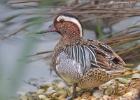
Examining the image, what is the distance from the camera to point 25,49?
421 millimetres

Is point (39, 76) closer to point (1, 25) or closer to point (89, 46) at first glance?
point (89, 46)

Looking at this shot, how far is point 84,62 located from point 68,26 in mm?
364

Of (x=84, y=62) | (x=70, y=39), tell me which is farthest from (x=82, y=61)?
(x=70, y=39)

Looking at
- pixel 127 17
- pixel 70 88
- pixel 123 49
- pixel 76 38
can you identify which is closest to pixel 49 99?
pixel 70 88

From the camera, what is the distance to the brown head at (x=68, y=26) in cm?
295

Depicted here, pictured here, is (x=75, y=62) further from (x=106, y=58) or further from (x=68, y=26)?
(x=68, y=26)

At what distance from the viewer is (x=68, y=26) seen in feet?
9.92

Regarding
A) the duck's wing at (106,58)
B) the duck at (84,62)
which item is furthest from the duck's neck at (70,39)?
the duck's wing at (106,58)

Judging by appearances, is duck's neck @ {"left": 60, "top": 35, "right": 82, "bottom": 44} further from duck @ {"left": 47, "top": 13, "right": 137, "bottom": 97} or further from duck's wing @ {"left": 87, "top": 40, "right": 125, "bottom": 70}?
duck's wing @ {"left": 87, "top": 40, "right": 125, "bottom": 70}

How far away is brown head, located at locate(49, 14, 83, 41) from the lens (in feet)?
9.67

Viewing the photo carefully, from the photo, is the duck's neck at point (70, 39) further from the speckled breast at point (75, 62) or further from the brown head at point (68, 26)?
the speckled breast at point (75, 62)

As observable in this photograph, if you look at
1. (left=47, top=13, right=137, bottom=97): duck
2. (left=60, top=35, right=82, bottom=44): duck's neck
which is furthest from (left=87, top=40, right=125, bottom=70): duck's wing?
(left=60, top=35, right=82, bottom=44): duck's neck

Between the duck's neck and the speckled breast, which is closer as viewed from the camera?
the speckled breast

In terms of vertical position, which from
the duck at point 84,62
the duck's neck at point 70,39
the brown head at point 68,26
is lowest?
the duck at point 84,62
